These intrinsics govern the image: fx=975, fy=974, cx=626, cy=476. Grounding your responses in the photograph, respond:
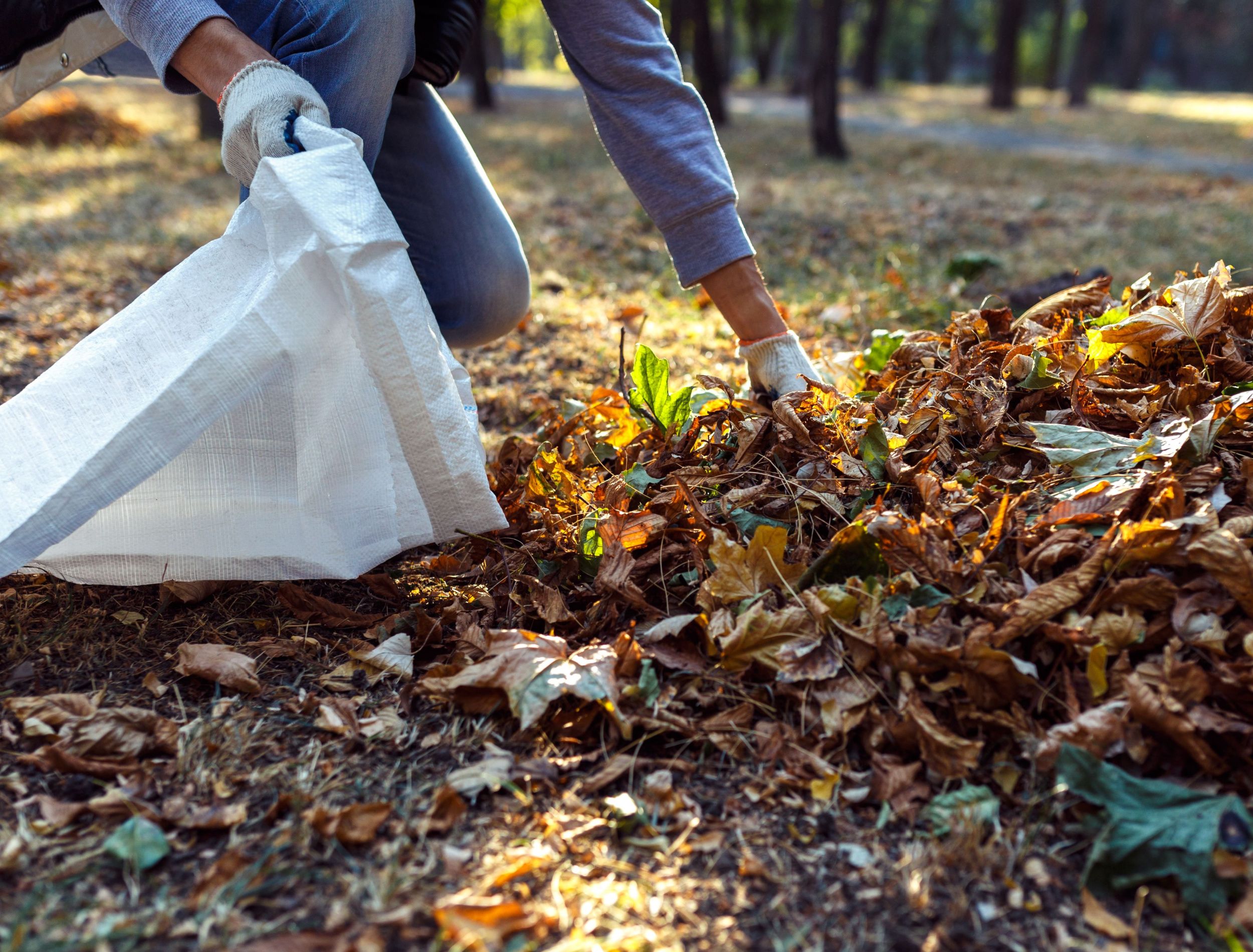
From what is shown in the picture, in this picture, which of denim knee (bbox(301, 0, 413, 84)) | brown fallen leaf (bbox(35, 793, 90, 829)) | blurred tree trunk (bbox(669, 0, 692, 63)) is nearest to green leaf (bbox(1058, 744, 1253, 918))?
brown fallen leaf (bbox(35, 793, 90, 829))

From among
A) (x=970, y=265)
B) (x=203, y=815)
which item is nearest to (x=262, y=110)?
(x=203, y=815)

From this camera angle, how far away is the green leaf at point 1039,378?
6.17ft

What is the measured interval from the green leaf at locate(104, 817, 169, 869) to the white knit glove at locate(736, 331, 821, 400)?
1407 mm

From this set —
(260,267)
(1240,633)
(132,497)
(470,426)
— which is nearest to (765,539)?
(470,426)

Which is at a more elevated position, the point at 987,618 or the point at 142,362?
the point at 142,362

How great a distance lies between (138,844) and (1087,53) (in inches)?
850

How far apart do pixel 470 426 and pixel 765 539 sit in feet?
1.77

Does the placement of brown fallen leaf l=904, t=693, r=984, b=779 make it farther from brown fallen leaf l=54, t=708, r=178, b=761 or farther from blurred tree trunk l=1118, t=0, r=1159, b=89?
blurred tree trunk l=1118, t=0, r=1159, b=89

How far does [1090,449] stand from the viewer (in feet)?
5.54

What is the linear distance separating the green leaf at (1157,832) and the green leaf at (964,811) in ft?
0.31

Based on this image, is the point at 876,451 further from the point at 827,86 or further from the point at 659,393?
the point at 827,86

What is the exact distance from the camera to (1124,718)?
4.33 ft

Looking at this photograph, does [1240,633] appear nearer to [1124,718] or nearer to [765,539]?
[1124,718]

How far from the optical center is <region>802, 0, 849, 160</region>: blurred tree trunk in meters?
8.21
